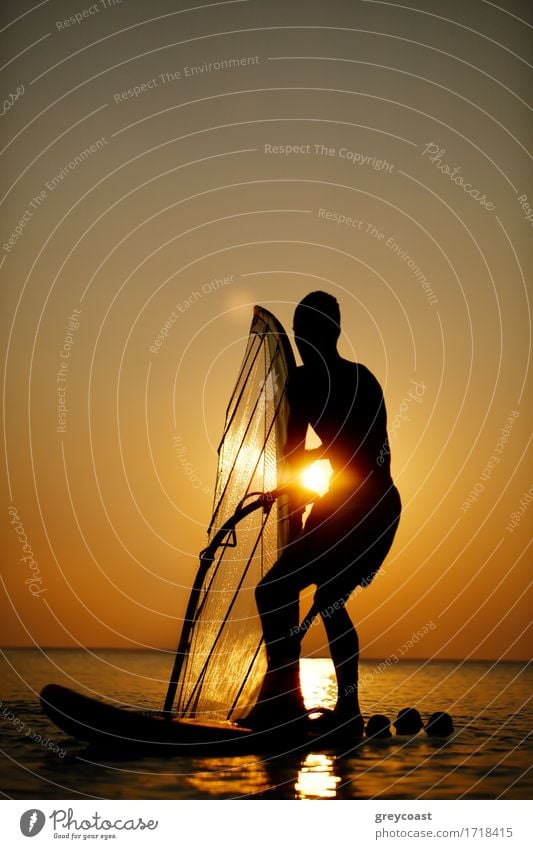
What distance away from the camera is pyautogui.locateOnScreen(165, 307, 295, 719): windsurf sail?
7.76 m

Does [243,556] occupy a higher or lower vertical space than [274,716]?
higher

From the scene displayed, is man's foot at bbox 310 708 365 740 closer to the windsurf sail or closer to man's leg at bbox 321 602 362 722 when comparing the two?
man's leg at bbox 321 602 362 722

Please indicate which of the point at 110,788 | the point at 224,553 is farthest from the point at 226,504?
the point at 110,788

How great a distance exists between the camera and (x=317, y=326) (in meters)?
7.80

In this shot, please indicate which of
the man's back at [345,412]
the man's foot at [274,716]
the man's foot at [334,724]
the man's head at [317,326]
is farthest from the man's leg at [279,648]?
the man's head at [317,326]

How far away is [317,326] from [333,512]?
5.44 feet

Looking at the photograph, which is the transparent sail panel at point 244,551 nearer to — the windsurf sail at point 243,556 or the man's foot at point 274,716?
the windsurf sail at point 243,556

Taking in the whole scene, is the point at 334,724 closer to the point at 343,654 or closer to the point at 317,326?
the point at 343,654

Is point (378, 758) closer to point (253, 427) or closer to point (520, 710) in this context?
point (253, 427)
